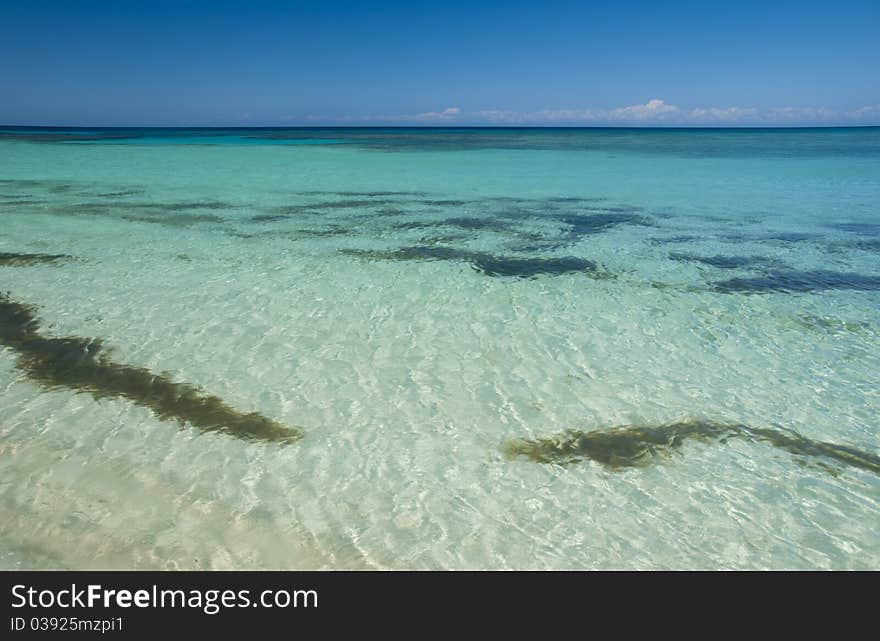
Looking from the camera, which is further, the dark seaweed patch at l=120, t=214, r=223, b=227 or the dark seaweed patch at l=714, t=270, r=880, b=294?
the dark seaweed patch at l=120, t=214, r=223, b=227

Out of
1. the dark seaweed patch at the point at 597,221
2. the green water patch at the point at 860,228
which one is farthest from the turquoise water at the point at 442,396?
the green water patch at the point at 860,228

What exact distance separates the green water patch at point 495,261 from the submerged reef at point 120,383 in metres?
4.95

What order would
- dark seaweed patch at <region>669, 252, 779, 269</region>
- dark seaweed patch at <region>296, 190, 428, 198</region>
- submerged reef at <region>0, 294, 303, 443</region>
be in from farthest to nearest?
dark seaweed patch at <region>296, 190, 428, 198</region> < dark seaweed patch at <region>669, 252, 779, 269</region> < submerged reef at <region>0, 294, 303, 443</region>

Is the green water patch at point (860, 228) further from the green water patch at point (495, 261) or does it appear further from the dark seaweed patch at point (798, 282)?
the green water patch at point (495, 261)

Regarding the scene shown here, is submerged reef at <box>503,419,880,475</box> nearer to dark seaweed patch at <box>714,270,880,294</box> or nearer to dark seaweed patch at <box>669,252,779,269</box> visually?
dark seaweed patch at <box>714,270,880,294</box>

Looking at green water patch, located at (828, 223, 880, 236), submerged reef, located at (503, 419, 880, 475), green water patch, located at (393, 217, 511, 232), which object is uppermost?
green water patch, located at (393, 217, 511, 232)

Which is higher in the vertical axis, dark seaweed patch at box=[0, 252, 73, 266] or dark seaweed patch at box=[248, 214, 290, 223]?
dark seaweed patch at box=[248, 214, 290, 223]

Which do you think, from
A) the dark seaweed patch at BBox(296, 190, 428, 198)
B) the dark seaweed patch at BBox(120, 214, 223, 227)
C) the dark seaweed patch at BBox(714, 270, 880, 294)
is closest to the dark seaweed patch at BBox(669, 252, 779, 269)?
the dark seaweed patch at BBox(714, 270, 880, 294)

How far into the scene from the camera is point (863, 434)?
466 centimetres

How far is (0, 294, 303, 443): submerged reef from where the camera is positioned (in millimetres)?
4691

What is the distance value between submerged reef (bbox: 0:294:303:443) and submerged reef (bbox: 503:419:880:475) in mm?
1885

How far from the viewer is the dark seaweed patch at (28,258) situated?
370 inches

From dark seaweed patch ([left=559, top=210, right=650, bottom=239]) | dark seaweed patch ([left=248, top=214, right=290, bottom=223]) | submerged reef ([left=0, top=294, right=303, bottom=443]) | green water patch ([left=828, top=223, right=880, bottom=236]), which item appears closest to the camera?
submerged reef ([left=0, top=294, right=303, bottom=443])
